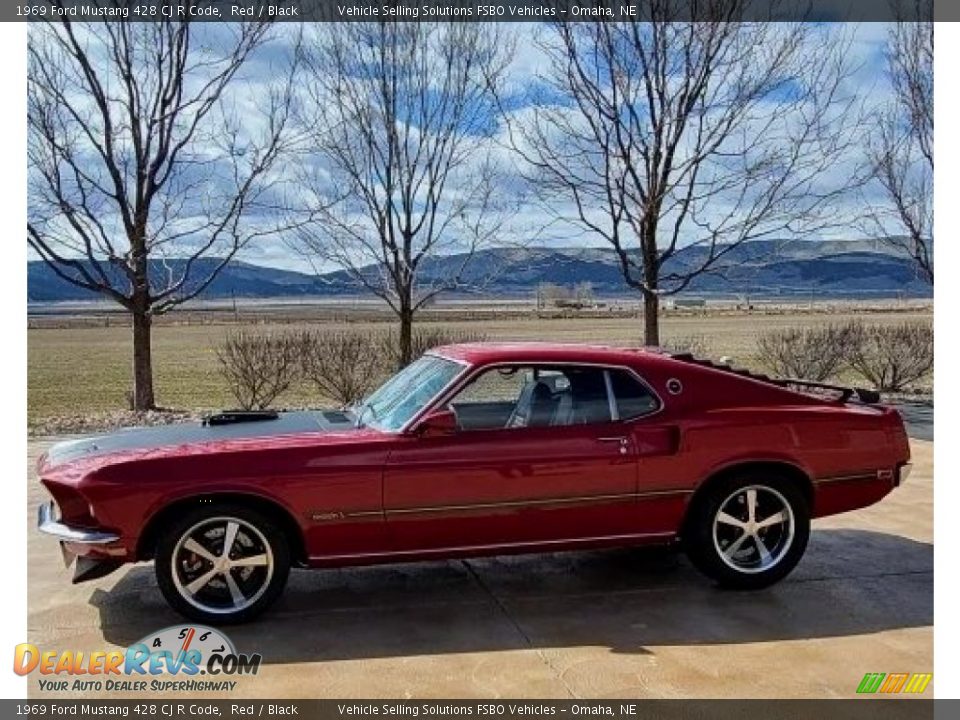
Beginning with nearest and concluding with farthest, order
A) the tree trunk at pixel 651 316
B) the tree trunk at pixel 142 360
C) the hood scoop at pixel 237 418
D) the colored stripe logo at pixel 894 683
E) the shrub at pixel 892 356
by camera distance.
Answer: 1. the colored stripe logo at pixel 894 683
2. the hood scoop at pixel 237 418
3. the tree trunk at pixel 142 360
4. the tree trunk at pixel 651 316
5. the shrub at pixel 892 356

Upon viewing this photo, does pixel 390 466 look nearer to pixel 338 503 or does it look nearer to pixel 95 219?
pixel 338 503

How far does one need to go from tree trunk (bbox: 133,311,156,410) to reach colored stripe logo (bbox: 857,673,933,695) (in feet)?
35.7

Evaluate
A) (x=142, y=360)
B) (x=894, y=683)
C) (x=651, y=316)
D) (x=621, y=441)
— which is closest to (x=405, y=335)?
(x=651, y=316)

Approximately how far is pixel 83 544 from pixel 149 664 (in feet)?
2.47

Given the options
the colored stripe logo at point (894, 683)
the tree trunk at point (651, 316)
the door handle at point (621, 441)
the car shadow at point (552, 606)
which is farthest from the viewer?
the tree trunk at point (651, 316)

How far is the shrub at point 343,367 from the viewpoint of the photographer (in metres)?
13.9

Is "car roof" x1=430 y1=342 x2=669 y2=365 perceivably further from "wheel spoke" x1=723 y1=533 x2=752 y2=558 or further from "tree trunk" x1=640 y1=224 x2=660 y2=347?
"tree trunk" x1=640 y1=224 x2=660 y2=347

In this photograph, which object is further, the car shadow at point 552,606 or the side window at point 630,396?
the side window at point 630,396

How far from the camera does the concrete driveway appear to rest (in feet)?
12.9

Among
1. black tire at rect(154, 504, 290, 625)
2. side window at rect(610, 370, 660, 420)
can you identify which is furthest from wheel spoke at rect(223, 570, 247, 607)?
side window at rect(610, 370, 660, 420)

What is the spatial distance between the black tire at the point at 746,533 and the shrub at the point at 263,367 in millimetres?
9535

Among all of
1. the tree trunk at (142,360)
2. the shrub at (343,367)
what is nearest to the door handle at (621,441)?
the shrub at (343,367)

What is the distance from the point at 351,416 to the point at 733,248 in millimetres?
8747

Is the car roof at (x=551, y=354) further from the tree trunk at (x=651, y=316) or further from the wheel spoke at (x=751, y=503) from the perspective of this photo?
the tree trunk at (x=651, y=316)
